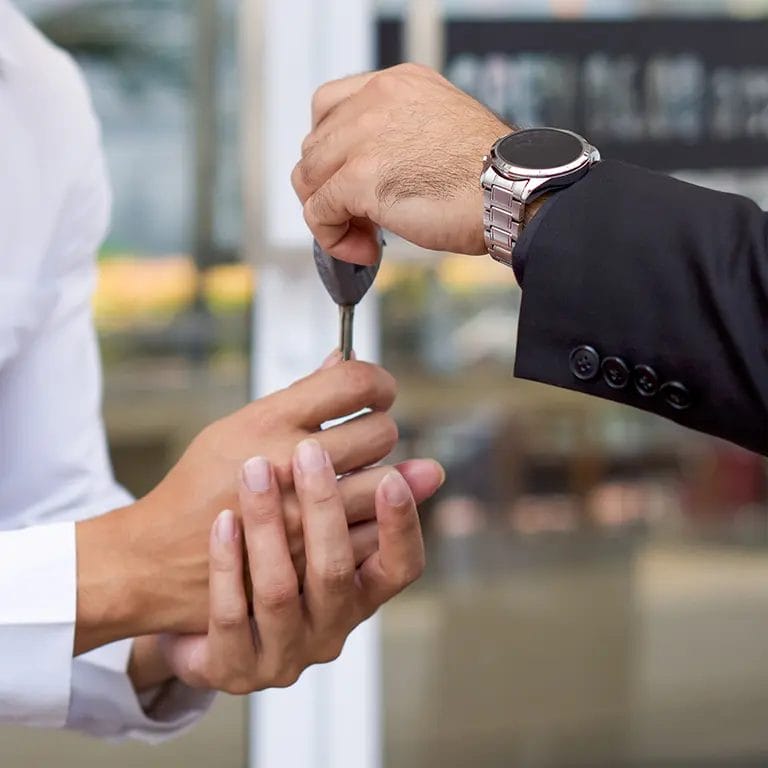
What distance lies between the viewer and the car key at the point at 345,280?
0.99m

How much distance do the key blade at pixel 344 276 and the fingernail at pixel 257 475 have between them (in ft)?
0.50

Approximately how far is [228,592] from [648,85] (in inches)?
68.3

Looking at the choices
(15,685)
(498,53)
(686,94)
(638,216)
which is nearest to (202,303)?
(498,53)

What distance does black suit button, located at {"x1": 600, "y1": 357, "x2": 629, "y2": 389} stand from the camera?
33.5 inches

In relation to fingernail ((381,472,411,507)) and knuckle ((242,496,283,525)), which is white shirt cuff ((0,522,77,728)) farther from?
fingernail ((381,472,411,507))

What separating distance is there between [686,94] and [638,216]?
65.1 inches

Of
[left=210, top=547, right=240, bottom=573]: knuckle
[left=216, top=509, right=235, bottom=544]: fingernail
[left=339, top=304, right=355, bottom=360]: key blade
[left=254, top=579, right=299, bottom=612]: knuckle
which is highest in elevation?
[left=339, top=304, right=355, bottom=360]: key blade

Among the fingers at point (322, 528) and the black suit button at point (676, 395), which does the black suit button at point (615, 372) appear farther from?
the fingers at point (322, 528)

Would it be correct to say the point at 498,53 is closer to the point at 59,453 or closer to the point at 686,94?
the point at 686,94

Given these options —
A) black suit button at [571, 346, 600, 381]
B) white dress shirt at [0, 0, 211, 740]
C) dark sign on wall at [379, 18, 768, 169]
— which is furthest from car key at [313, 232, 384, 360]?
dark sign on wall at [379, 18, 768, 169]

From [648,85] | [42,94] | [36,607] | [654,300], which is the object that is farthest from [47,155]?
[648,85]

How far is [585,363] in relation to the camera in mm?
862

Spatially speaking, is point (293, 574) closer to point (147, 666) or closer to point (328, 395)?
point (328, 395)

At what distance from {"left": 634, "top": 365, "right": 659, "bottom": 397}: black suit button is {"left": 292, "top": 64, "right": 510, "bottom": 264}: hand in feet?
0.48
